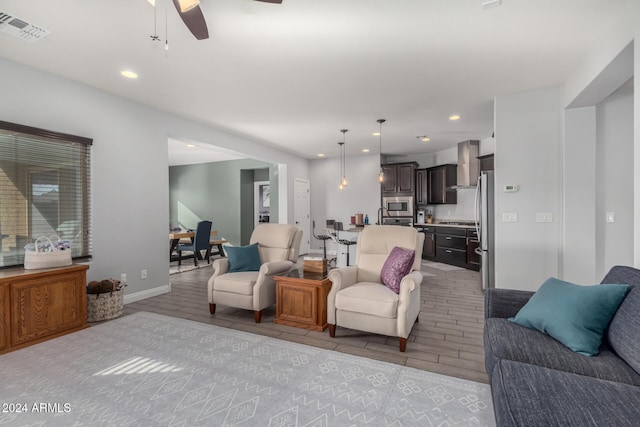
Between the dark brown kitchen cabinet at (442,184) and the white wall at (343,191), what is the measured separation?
1.28 m

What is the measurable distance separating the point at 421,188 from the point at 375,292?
17.5 feet

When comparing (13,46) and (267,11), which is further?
(13,46)

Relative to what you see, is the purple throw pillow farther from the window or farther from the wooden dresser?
the window

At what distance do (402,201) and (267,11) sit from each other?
606 cm

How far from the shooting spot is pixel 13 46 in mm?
2748

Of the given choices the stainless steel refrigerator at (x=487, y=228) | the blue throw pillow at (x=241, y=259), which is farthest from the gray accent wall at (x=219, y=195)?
the stainless steel refrigerator at (x=487, y=228)

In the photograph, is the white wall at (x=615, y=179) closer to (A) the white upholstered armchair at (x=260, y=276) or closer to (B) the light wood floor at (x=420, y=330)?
(B) the light wood floor at (x=420, y=330)

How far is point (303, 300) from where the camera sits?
125 inches

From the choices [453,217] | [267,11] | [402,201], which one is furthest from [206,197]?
[267,11]

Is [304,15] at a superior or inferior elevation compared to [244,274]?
superior

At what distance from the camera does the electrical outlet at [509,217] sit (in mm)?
3904

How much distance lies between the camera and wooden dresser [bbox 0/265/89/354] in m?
2.64

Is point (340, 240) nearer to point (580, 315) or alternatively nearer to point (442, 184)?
point (442, 184)

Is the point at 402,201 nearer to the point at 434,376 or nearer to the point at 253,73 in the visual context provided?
the point at 253,73
